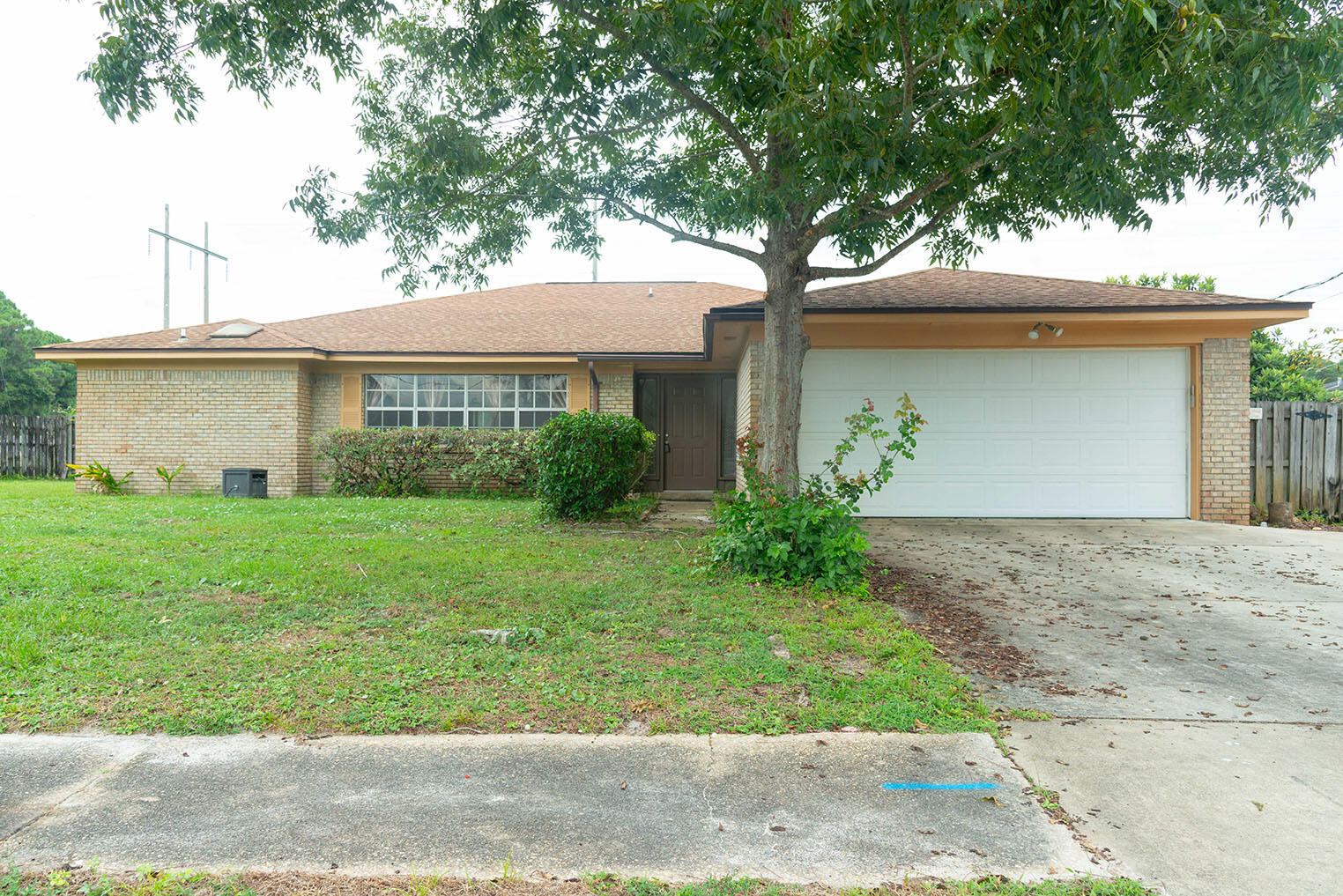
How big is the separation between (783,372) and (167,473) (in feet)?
42.5

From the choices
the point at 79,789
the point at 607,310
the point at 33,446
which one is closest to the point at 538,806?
the point at 79,789

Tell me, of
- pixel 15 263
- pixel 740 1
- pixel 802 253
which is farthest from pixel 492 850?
pixel 15 263

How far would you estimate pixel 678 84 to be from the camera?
23.7 ft

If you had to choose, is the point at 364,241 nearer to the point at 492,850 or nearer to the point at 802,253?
the point at 802,253

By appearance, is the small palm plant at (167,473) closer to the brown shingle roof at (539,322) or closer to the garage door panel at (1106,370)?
the brown shingle roof at (539,322)

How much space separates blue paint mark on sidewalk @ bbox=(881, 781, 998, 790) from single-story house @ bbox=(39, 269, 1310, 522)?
4.92m

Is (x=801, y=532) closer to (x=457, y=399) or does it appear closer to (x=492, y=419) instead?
(x=492, y=419)

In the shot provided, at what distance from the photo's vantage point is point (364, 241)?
8.59 meters

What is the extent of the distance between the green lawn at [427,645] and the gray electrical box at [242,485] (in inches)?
242

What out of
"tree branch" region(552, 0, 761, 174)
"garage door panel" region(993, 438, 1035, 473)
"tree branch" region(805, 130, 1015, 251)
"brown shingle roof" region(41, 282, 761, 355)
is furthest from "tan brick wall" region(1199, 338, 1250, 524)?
"brown shingle roof" region(41, 282, 761, 355)

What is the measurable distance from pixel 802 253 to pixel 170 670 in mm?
6114

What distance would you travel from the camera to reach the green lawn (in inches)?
140

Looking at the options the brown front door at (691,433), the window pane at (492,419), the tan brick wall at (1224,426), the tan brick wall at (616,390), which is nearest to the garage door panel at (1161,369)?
the tan brick wall at (1224,426)

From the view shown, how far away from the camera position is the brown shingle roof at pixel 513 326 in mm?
14586
